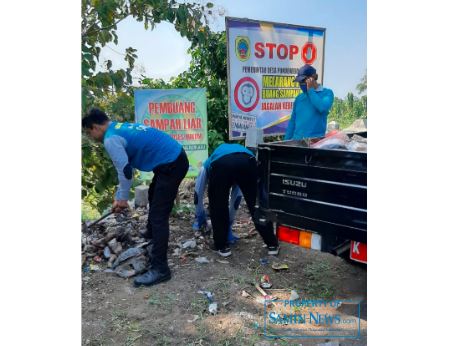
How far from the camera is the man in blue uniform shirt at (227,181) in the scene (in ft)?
12.4

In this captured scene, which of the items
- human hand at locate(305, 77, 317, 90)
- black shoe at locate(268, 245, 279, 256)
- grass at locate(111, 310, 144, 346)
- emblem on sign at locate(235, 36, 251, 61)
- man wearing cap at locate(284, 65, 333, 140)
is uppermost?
emblem on sign at locate(235, 36, 251, 61)

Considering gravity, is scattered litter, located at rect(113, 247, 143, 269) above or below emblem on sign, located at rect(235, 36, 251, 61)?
below

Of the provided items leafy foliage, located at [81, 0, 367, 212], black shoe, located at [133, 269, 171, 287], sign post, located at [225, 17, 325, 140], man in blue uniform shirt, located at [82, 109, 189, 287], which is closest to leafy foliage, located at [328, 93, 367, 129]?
sign post, located at [225, 17, 325, 140]

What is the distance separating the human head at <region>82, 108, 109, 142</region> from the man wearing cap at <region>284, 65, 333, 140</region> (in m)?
2.24

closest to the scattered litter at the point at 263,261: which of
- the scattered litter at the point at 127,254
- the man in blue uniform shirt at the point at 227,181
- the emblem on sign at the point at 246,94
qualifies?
the man in blue uniform shirt at the point at 227,181

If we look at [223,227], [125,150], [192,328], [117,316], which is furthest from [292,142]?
[117,316]

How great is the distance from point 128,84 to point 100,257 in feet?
5.66

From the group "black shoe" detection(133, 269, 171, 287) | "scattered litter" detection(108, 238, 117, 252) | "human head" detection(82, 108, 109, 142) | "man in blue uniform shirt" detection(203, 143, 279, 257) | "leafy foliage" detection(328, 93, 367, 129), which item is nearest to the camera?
"human head" detection(82, 108, 109, 142)

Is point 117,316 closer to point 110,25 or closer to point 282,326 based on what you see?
point 282,326

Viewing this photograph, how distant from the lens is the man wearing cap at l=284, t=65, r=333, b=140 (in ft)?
15.0

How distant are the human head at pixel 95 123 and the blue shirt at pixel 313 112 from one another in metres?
2.24

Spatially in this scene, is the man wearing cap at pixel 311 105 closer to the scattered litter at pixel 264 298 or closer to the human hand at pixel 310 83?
the human hand at pixel 310 83

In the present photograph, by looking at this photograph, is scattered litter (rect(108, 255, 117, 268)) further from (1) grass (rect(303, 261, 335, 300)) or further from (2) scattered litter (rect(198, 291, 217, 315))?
(1) grass (rect(303, 261, 335, 300))

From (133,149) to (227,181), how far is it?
2.98 feet
